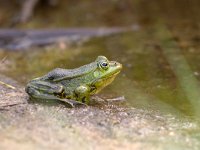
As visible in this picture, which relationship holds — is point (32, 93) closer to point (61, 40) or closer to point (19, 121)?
point (19, 121)

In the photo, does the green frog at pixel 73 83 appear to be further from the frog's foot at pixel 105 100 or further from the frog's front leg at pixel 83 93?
the frog's foot at pixel 105 100

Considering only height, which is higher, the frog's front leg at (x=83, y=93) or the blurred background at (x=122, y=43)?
the blurred background at (x=122, y=43)

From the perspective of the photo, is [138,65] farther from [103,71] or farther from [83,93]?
[83,93]

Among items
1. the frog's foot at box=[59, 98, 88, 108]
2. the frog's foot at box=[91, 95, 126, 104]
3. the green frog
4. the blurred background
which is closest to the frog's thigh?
the green frog

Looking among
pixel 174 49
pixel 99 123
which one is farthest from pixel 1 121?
pixel 174 49

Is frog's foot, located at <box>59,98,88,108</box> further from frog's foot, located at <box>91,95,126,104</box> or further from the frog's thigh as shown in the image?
frog's foot, located at <box>91,95,126,104</box>

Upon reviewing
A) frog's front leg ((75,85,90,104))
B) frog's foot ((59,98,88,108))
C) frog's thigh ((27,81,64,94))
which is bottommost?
frog's foot ((59,98,88,108))

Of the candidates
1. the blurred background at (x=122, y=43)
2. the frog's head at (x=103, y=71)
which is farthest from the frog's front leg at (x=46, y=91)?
the blurred background at (x=122, y=43)
